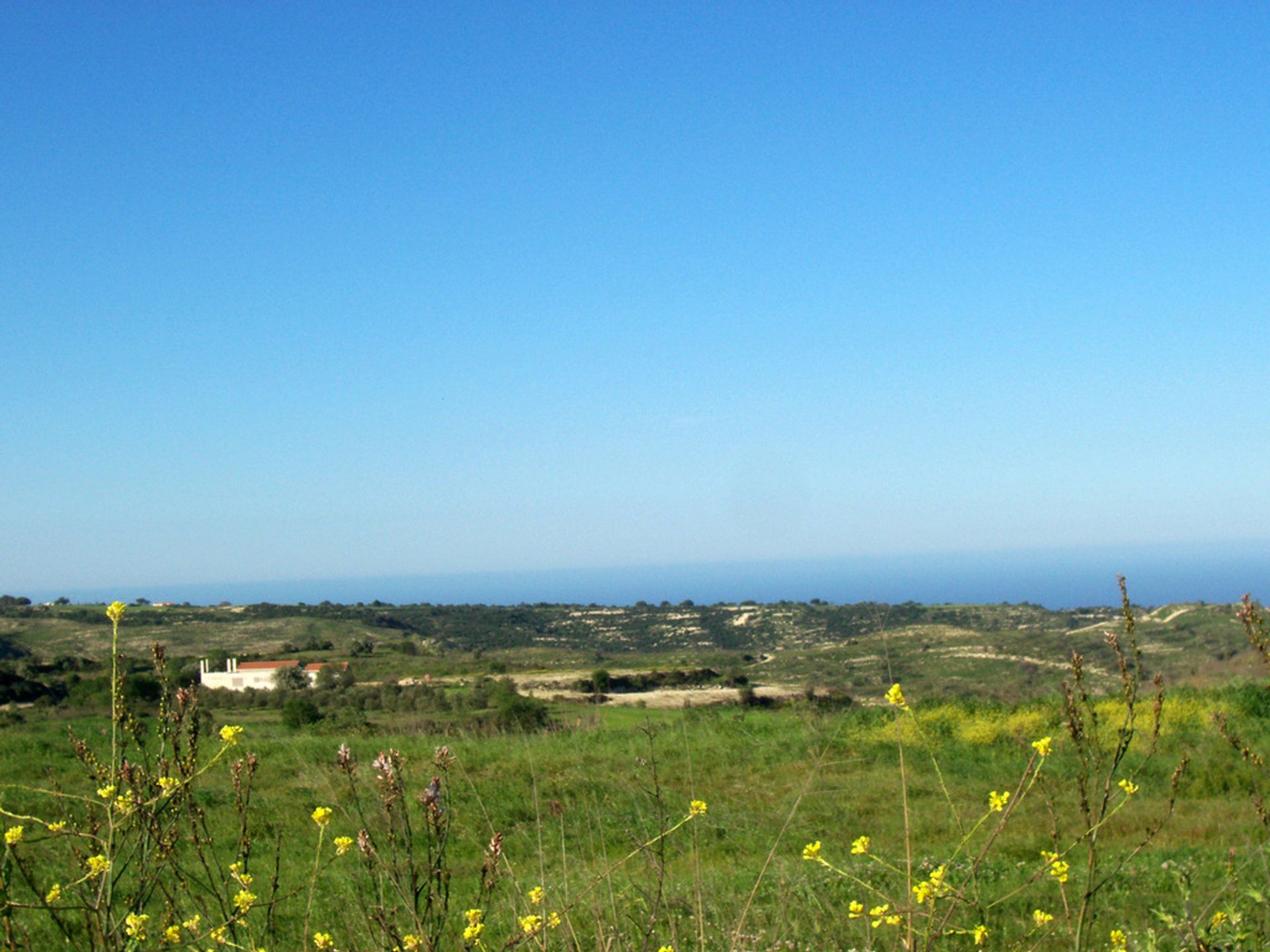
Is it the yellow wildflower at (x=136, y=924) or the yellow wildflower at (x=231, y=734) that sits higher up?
the yellow wildflower at (x=231, y=734)

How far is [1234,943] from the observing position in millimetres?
3139

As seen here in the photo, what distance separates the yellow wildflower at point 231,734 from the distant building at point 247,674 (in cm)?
1742

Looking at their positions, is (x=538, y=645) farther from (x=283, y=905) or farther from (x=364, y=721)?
(x=283, y=905)

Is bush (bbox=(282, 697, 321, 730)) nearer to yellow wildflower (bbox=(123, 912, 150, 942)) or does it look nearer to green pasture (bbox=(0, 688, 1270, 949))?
green pasture (bbox=(0, 688, 1270, 949))

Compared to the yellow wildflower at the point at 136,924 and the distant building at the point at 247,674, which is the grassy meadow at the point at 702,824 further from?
the distant building at the point at 247,674

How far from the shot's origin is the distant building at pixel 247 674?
1881 centimetres

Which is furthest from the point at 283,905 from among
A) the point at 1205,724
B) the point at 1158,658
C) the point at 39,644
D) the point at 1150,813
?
the point at 39,644

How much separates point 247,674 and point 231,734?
60.7ft

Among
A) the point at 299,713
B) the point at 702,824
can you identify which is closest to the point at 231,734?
the point at 702,824

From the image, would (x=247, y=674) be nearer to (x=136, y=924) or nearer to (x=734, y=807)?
(x=734, y=807)

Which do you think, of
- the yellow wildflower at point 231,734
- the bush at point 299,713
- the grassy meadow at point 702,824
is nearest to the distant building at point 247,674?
the grassy meadow at point 702,824

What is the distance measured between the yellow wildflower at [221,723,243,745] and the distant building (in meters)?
17.4

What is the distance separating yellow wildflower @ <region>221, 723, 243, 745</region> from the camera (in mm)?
2238

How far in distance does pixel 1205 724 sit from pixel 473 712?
10.6 meters
